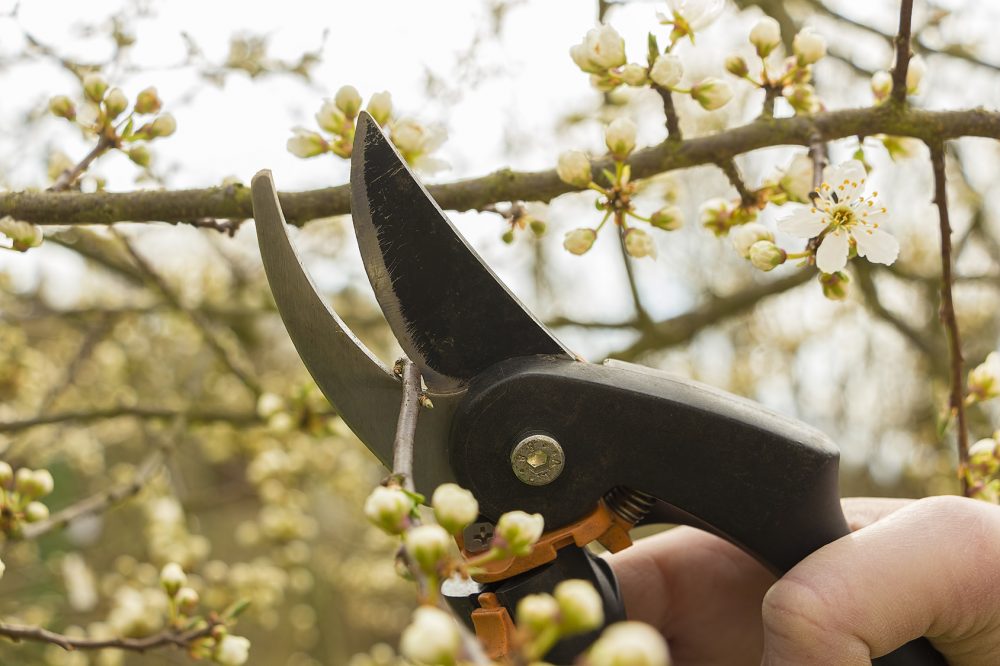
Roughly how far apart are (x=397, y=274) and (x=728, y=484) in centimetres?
49

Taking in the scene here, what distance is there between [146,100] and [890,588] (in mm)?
1249

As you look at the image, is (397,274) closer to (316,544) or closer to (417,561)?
(417,561)

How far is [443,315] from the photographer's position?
102cm

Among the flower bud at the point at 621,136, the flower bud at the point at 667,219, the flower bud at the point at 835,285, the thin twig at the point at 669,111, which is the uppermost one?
the thin twig at the point at 669,111

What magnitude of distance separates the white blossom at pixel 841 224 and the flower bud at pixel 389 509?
27.0 inches

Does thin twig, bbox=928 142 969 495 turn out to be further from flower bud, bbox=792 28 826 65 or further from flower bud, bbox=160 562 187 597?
flower bud, bbox=160 562 187 597

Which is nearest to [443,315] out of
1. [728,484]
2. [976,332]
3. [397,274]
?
[397,274]

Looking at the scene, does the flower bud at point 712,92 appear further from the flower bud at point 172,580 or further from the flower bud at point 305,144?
the flower bud at point 172,580

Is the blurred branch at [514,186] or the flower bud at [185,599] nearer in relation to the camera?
the blurred branch at [514,186]

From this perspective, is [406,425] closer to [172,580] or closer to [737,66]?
[172,580]

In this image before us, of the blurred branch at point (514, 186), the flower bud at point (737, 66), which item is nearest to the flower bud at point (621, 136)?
the blurred branch at point (514, 186)

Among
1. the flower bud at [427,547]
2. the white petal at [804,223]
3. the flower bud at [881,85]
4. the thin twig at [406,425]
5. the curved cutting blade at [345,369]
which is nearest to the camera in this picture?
the flower bud at [427,547]

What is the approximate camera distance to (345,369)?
0.99 m

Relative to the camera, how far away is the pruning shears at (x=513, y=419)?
→ 98 cm
